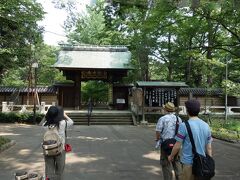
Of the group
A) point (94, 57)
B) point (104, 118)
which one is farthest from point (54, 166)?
point (94, 57)

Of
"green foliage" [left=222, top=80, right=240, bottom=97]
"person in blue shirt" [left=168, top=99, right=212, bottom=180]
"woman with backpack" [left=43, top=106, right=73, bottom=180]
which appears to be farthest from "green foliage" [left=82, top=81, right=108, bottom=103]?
"person in blue shirt" [left=168, top=99, right=212, bottom=180]

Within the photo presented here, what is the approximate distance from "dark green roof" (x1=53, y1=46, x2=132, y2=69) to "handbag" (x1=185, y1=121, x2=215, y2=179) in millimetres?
25370

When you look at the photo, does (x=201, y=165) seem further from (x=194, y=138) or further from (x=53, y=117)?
(x=53, y=117)

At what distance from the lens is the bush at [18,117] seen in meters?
25.2

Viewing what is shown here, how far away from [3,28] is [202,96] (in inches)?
730

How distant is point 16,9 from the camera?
20469mm

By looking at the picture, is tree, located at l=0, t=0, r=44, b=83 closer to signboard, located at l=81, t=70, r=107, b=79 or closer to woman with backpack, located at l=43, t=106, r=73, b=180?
signboard, located at l=81, t=70, r=107, b=79

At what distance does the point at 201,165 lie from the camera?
457cm

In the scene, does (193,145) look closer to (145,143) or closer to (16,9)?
(145,143)

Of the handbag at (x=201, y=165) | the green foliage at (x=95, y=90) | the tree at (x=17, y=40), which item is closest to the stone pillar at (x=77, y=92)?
the tree at (x=17, y=40)

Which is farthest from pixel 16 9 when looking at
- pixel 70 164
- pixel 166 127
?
pixel 166 127

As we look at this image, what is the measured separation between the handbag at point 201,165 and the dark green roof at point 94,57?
25.4m

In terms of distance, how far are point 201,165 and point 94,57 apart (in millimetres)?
29085

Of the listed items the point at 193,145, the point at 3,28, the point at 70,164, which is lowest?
the point at 70,164
